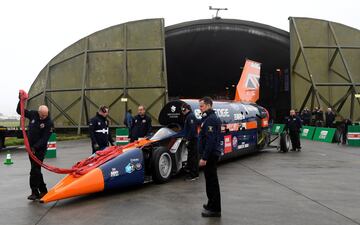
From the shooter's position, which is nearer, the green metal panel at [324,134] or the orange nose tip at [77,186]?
the orange nose tip at [77,186]

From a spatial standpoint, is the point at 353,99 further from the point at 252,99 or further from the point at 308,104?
the point at 252,99

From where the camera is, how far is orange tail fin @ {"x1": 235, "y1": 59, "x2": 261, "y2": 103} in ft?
62.8

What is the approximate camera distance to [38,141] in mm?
7977

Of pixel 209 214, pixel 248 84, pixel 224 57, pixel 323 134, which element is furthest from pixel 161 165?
pixel 224 57

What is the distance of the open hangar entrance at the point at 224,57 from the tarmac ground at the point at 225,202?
21.4 meters

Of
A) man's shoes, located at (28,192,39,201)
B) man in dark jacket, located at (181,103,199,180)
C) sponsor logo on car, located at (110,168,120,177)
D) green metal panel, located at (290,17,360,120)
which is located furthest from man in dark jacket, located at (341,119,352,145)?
man's shoes, located at (28,192,39,201)

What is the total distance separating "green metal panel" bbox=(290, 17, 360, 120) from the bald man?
2440 centimetres

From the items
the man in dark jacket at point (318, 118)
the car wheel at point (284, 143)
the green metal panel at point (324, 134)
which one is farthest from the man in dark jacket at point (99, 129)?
the man in dark jacket at point (318, 118)

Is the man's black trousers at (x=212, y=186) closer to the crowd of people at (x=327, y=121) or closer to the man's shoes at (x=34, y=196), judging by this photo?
the man's shoes at (x=34, y=196)

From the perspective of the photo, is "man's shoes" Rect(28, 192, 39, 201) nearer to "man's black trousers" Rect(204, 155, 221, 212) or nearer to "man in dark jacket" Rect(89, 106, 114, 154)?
"man in dark jacket" Rect(89, 106, 114, 154)

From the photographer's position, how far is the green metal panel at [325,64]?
29469 millimetres

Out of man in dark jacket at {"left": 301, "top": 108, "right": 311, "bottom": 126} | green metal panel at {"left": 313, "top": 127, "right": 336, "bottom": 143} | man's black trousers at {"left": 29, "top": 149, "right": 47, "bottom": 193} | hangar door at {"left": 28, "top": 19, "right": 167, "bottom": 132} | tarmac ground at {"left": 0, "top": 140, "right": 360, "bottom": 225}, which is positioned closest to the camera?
tarmac ground at {"left": 0, "top": 140, "right": 360, "bottom": 225}

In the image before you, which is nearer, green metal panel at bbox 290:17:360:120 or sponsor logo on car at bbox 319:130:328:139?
sponsor logo on car at bbox 319:130:328:139

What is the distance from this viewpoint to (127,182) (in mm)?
8555
